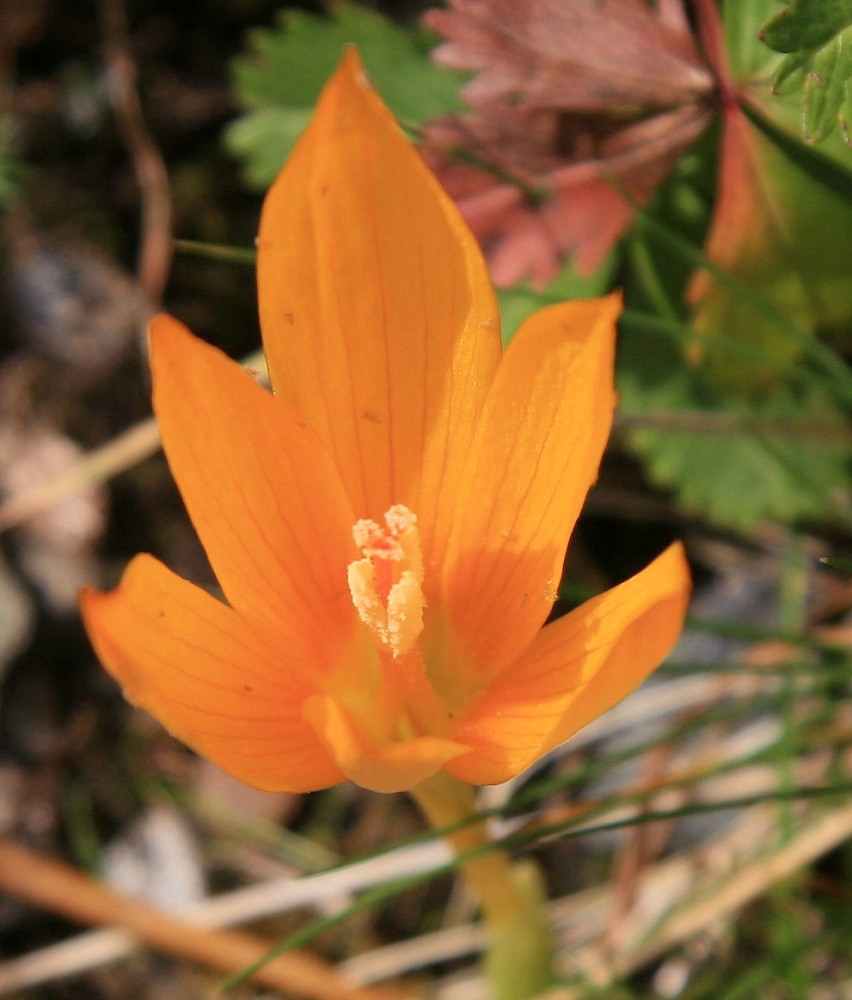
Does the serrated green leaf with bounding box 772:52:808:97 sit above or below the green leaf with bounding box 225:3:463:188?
above

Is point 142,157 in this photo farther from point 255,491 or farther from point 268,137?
point 255,491

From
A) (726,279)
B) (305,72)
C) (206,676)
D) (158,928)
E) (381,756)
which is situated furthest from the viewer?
(305,72)

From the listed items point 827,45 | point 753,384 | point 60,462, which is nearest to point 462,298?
point 827,45

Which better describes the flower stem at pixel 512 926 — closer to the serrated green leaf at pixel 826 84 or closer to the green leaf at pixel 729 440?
the green leaf at pixel 729 440

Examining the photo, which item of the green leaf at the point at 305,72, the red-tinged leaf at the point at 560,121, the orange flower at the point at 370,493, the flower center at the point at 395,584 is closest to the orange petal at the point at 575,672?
the orange flower at the point at 370,493

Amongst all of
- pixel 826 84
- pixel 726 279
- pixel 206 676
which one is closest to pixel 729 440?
pixel 726 279

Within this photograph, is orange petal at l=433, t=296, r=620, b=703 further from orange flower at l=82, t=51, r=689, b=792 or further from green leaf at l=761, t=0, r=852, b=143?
green leaf at l=761, t=0, r=852, b=143

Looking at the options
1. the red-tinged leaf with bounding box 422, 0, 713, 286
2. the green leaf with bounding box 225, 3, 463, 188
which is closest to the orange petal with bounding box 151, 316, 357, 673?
the red-tinged leaf with bounding box 422, 0, 713, 286
